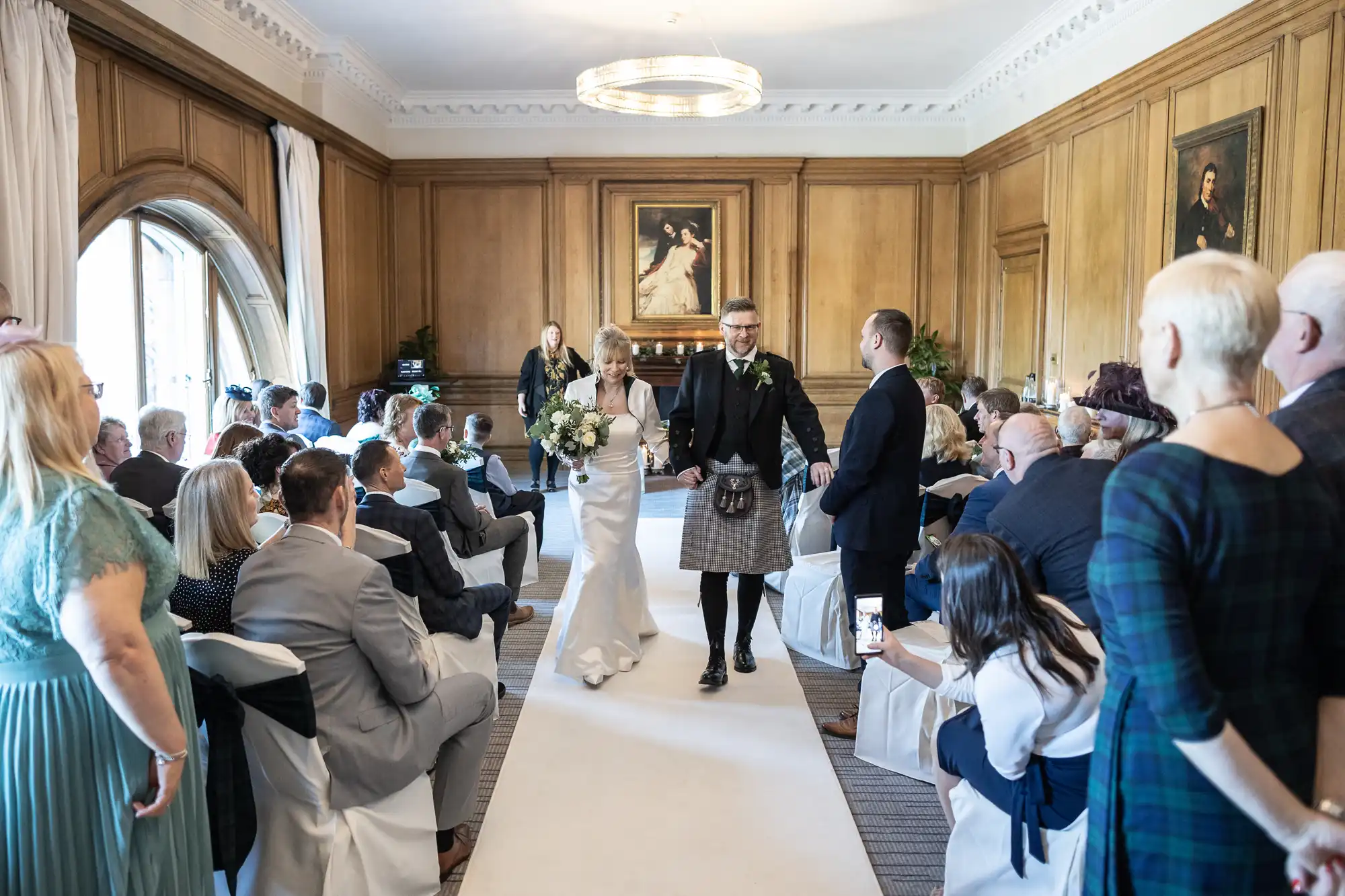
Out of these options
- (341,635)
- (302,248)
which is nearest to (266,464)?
(341,635)

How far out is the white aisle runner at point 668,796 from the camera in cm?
302

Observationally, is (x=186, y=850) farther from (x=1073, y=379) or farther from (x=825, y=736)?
(x=1073, y=379)

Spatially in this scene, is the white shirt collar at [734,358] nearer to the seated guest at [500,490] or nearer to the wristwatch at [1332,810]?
the seated guest at [500,490]

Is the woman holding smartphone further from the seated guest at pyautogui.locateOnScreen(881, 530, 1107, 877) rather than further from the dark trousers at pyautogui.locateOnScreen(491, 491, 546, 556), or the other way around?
the dark trousers at pyautogui.locateOnScreen(491, 491, 546, 556)

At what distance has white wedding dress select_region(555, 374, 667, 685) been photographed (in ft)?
15.3

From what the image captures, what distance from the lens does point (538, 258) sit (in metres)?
11.8

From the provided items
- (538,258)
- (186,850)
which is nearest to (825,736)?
(186,850)

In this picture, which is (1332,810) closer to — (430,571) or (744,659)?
(430,571)

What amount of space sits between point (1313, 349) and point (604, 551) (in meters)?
3.28

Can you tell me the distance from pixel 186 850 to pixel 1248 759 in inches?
84.2

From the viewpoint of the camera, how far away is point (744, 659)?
4.78 meters

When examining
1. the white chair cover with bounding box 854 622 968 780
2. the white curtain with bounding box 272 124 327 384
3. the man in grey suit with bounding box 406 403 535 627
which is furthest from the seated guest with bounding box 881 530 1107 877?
the white curtain with bounding box 272 124 327 384

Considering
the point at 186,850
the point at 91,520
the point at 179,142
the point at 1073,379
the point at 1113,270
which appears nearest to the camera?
the point at 91,520

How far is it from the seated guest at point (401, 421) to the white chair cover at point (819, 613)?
218 cm
